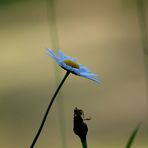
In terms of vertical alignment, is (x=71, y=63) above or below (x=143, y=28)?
below

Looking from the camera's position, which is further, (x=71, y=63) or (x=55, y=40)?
(x=55, y=40)

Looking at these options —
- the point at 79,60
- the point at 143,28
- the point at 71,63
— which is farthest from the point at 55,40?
the point at 71,63

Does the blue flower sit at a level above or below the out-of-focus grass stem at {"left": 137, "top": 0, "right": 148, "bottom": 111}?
below

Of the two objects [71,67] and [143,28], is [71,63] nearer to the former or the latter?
[71,67]

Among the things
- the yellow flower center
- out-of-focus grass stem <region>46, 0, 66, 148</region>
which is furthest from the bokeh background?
the yellow flower center

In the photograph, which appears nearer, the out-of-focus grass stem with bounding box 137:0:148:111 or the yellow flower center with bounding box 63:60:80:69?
the yellow flower center with bounding box 63:60:80:69

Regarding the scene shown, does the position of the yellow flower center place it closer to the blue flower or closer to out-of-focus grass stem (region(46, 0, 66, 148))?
the blue flower

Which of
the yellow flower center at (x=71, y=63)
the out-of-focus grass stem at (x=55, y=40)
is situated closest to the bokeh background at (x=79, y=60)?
the out-of-focus grass stem at (x=55, y=40)

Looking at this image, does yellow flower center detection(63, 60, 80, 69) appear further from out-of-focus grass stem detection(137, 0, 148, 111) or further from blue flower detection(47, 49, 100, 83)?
out-of-focus grass stem detection(137, 0, 148, 111)

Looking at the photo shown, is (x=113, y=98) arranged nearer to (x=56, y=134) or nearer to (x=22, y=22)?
(x=56, y=134)
